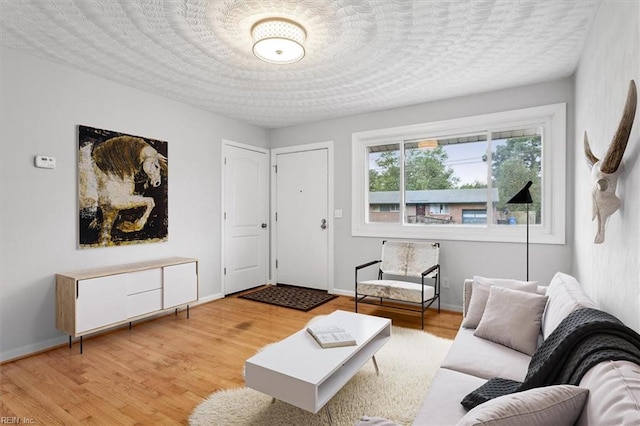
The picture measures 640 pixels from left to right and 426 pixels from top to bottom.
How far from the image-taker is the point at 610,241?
181cm

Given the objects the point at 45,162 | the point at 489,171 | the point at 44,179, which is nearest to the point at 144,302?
the point at 44,179

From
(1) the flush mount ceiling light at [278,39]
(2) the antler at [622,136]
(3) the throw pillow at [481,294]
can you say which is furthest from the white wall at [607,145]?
(1) the flush mount ceiling light at [278,39]

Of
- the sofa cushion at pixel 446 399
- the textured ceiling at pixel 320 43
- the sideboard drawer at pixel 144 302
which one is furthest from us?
the sideboard drawer at pixel 144 302

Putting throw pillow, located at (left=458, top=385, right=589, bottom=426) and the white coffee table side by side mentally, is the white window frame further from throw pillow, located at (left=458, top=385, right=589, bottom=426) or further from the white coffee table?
throw pillow, located at (left=458, top=385, right=589, bottom=426)

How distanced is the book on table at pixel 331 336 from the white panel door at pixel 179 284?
1.99 m

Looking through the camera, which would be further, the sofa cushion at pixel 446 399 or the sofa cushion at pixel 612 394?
the sofa cushion at pixel 446 399

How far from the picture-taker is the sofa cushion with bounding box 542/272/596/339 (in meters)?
1.64

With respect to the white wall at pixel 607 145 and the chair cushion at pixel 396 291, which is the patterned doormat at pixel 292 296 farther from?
the white wall at pixel 607 145

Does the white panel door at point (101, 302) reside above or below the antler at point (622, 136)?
below

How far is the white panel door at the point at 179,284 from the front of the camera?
349 cm

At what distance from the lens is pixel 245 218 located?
5.00 metres

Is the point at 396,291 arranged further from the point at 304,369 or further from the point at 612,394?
the point at 612,394

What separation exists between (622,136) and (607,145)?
55cm

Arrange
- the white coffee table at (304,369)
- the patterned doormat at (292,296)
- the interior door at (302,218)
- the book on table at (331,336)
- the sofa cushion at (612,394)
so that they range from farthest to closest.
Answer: the interior door at (302,218)
the patterned doormat at (292,296)
the book on table at (331,336)
the white coffee table at (304,369)
the sofa cushion at (612,394)
